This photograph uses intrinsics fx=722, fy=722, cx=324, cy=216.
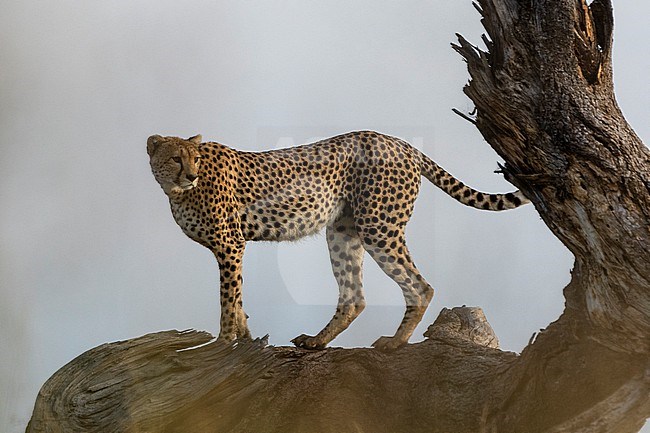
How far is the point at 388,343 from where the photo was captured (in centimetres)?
187

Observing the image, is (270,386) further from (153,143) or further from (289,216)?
(153,143)

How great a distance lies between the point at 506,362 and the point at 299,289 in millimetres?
540

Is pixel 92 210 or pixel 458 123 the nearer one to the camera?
pixel 458 123

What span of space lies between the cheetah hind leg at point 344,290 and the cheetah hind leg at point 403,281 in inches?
1.7

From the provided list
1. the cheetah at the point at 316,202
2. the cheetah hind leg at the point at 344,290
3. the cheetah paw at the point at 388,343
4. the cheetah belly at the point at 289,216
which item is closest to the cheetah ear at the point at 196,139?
the cheetah at the point at 316,202

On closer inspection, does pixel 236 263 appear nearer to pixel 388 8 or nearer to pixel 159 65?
pixel 159 65

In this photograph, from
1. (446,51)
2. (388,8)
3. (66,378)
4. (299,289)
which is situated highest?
(388,8)

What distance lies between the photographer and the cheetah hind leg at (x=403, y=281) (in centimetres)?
185

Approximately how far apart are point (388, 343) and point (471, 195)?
436mm

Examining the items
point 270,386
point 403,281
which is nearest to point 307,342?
point 270,386

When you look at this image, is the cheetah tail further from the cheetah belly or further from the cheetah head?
the cheetah head

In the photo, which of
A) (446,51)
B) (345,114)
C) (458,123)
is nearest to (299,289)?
(345,114)

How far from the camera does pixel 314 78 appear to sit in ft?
6.18

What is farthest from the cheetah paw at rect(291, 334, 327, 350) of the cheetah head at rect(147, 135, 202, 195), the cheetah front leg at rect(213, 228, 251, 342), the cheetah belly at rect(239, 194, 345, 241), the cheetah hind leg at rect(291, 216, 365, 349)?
the cheetah head at rect(147, 135, 202, 195)
